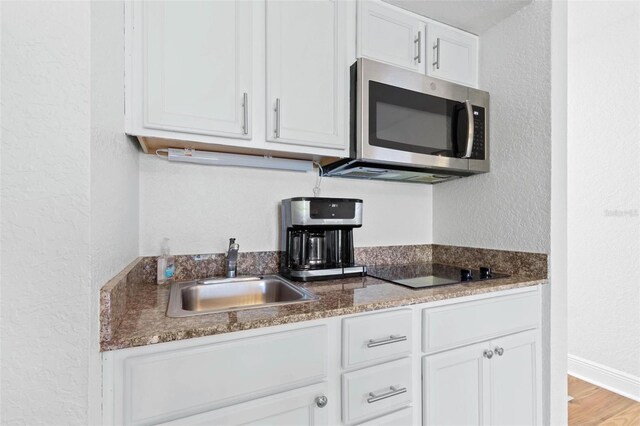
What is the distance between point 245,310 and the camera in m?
0.96

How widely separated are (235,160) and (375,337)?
0.95m

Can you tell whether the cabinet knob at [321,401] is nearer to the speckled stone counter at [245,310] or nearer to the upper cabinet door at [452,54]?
the speckled stone counter at [245,310]

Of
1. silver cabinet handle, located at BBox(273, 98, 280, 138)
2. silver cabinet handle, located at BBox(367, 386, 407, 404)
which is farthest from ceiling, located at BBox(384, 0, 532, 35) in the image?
silver cabinet handle, located at BBox(367, 386, 407, 404)

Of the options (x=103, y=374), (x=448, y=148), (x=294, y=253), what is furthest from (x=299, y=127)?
(x=103, y=374)

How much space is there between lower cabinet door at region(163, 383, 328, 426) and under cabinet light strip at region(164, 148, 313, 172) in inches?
37.8

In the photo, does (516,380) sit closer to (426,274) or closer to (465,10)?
(426,274)

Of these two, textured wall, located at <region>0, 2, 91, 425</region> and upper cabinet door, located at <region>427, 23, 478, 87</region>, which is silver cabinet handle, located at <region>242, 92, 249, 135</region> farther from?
upper cabinet door, located at <region>427, 23, 478, 87</region>

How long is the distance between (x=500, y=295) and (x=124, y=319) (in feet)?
4.56

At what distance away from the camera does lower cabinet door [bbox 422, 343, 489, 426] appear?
1.15 metres

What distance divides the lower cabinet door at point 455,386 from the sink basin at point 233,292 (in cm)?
56

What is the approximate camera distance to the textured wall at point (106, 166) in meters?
0.69
